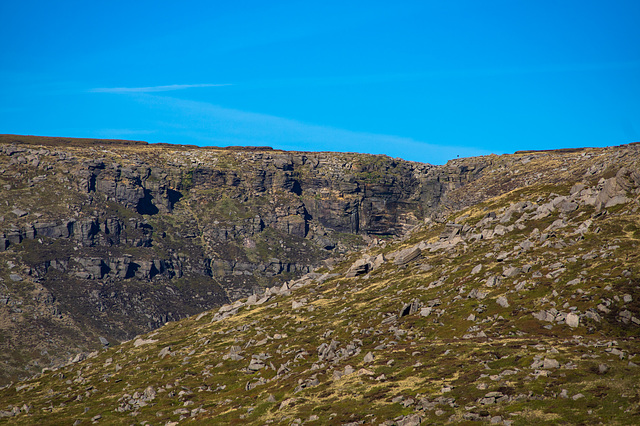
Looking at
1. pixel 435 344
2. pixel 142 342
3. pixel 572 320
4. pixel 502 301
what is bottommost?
pixel 142 342

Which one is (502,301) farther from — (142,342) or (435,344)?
(142,342)

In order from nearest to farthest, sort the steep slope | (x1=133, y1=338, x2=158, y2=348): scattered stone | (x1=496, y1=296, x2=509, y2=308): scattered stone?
the steep slope
(x1=496, y1=296, x2=509, y2=308): scattered stone
(x1=133, y1=338, x2=158, y2=348): scattered stone

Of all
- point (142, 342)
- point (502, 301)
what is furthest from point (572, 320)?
point (142, 342)

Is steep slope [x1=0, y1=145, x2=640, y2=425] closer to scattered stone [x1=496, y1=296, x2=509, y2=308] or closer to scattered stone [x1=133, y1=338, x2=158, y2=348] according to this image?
scattered stone [x1=496, y1=296, x2=509, y2=308]

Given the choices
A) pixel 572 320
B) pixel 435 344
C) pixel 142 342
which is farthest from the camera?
pixel 142 342

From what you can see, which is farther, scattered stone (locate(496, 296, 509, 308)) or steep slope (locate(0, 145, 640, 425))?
scattered stone (locate(496, 296, 509, 308))

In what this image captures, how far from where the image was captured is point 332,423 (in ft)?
190

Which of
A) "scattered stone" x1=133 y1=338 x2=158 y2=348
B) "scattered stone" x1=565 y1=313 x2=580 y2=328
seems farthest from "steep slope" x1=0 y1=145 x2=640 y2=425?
"scattered stone" x1=133 y1=338 x2=158 y2=348

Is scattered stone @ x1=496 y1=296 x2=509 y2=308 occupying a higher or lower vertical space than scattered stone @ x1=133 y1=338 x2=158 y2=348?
higher

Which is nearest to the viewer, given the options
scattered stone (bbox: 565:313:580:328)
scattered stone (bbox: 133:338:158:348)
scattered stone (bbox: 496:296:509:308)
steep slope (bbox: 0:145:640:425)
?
steep slope (bbox: 0:145:640:425)

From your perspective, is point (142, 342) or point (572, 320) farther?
point (142, 342)

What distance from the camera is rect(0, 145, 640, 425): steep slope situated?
184ft

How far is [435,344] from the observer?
254 feet

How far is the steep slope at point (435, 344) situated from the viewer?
55.9 meters
